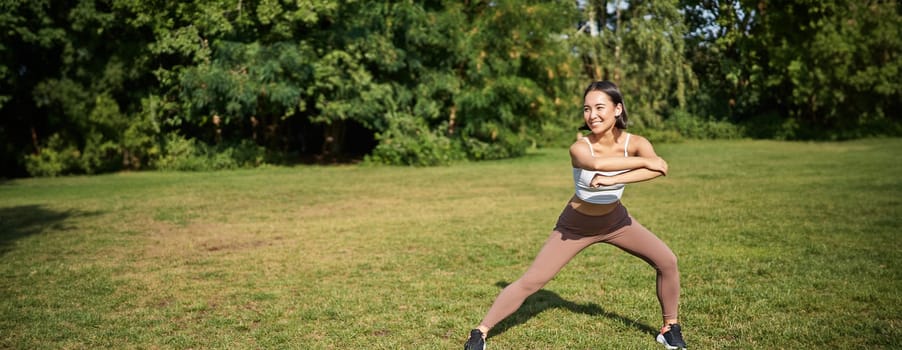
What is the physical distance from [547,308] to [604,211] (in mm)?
1846

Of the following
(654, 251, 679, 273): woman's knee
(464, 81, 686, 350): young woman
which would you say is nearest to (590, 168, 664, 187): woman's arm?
(464, 81, 686, 350): young woman

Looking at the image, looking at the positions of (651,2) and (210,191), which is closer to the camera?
(210,191)

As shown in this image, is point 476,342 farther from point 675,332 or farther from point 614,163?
point 614,163

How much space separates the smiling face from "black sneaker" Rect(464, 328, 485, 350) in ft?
5.41

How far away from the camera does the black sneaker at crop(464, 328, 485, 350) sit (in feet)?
16.0

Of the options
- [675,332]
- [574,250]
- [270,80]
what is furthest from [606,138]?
[270,80]

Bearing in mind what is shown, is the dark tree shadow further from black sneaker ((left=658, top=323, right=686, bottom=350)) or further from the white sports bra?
black sneaker ((left=658, top=323, right=686, bottom=350))

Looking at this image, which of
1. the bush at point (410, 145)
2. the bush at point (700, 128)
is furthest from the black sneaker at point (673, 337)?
the bush at point (700, 128)

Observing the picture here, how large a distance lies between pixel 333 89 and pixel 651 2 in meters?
23.6

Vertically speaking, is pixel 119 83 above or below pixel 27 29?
below

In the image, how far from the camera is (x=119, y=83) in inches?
939

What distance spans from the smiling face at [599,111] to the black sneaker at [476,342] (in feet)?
5.41

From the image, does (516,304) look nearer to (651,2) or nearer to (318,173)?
(318,173)

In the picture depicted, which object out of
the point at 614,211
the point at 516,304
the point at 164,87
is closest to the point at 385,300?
the point at 516,304
